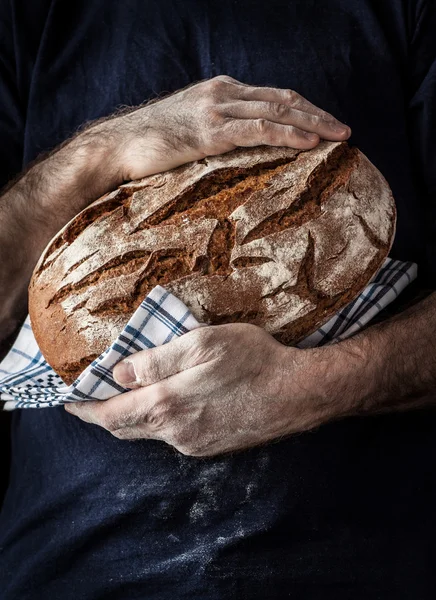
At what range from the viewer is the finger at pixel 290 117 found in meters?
1.13

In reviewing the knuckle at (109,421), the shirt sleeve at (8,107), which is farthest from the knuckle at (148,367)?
the shirt sleeve at (8,107)

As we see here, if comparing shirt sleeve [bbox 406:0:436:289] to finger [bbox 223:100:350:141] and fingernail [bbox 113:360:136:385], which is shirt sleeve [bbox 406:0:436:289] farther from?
fingernail [bbox 113:360:136:385]

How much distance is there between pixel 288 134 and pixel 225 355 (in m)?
0.36

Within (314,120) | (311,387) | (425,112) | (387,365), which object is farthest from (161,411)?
(425,112)

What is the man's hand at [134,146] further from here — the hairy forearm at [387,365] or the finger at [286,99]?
the hairy forearm at [387,365]

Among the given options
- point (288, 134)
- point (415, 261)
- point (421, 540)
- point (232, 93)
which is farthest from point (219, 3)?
point (421, 540)

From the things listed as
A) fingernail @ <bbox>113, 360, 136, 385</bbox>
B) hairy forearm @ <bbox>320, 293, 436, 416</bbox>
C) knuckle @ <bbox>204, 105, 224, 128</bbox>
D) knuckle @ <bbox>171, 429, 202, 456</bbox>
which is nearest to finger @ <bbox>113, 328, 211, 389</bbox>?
fingernail @ <bbox>113, 360, 136, 385</bbox>

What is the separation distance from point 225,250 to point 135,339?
0.61 feet

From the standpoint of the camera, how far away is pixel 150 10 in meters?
1.46

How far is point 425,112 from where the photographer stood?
1369mm

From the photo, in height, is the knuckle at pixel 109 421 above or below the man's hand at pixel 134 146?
below

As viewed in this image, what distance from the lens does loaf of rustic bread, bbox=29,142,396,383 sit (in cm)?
106

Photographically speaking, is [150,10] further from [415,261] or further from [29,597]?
[29,597]

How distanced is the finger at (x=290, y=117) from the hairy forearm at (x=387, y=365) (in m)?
0.34
